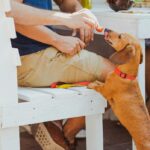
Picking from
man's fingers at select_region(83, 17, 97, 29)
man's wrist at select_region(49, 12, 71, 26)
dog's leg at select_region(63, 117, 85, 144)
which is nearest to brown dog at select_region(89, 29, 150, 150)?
man's fingers at select_region(83, 17, 97, 29)

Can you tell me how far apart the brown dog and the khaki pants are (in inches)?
4.8

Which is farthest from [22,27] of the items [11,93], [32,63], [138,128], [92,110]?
[138,128]

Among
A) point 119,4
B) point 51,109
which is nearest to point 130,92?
point 51,109

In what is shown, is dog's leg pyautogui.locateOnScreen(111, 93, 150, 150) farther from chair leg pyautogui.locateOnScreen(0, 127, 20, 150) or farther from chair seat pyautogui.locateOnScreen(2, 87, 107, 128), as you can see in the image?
chair leg pyautogui.locateOnScreen(0, 127, 20, 150)

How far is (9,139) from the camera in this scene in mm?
1703

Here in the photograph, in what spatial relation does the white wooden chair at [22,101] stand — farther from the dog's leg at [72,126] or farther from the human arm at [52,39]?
the dog's leg at [72,126]

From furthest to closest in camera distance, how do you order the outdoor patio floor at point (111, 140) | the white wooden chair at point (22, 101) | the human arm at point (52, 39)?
1. the outdoor patio floor at point (111, 140)
2. the human arm at point (52, 39)
3. the white wooden chair at point (22, 101)

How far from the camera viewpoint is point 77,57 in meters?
1.89

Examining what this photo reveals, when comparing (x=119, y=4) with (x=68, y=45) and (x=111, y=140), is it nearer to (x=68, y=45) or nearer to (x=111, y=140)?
(x=68, y=45)

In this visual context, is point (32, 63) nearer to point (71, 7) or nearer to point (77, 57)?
point (77, 57)

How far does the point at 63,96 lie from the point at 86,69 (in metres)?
0.17

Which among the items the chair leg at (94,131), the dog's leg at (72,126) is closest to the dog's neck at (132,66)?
the chair leg at (94,131)

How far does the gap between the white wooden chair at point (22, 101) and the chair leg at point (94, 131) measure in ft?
0.15

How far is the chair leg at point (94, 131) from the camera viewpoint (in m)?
1.90
